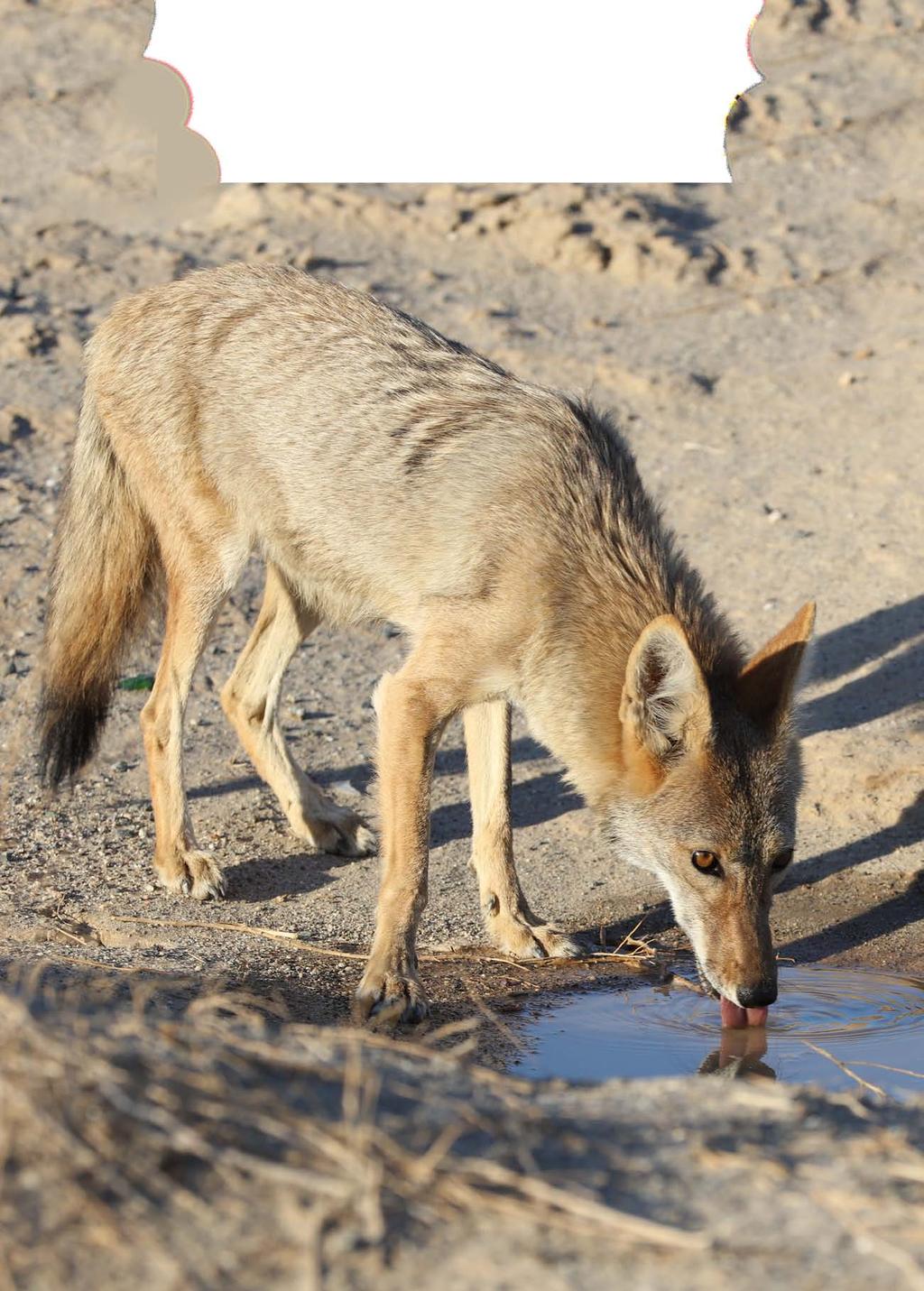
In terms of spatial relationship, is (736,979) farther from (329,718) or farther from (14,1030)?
(329,718)

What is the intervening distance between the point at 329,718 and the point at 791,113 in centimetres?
808

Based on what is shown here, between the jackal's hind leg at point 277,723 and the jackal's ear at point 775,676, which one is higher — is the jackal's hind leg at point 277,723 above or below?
below

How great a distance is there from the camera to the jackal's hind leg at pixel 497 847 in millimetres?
5609

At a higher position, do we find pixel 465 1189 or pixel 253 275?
pixel 253 275

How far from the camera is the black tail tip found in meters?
6.20

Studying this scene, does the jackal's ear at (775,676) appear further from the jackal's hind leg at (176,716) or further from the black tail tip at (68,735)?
the black tail tip at (68,735)

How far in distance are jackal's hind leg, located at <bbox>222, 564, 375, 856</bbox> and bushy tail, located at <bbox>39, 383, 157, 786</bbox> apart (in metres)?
0.51

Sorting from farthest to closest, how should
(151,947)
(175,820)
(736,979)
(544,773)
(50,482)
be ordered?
(50,482) → (544,773) → (175,820) → (151,947) → (736,979)

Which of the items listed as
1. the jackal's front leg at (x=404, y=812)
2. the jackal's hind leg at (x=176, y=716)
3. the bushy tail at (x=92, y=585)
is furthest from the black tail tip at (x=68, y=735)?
the jackal's front leg at (x=404, y=812)

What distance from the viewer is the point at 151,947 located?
209 inches

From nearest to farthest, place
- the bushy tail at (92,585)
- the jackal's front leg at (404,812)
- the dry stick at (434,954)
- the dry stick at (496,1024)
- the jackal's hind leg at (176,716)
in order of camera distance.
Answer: the dry stick at (496,1024) → the jackal's front leg at (404,812) → the dry stick at (434,954) → the jackal's hind leg at (176,716) → the bushy tail at (92,585)

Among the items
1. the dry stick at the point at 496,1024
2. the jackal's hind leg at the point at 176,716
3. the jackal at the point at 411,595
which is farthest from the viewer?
the jackal's hind leg at the point at 176,716

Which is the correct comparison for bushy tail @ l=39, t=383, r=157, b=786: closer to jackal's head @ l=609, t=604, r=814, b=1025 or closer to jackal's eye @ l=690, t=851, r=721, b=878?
jackal's head @ l=609, t=604, r=814, b=1025

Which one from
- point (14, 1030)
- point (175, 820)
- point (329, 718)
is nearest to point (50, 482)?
point (329, 718)
